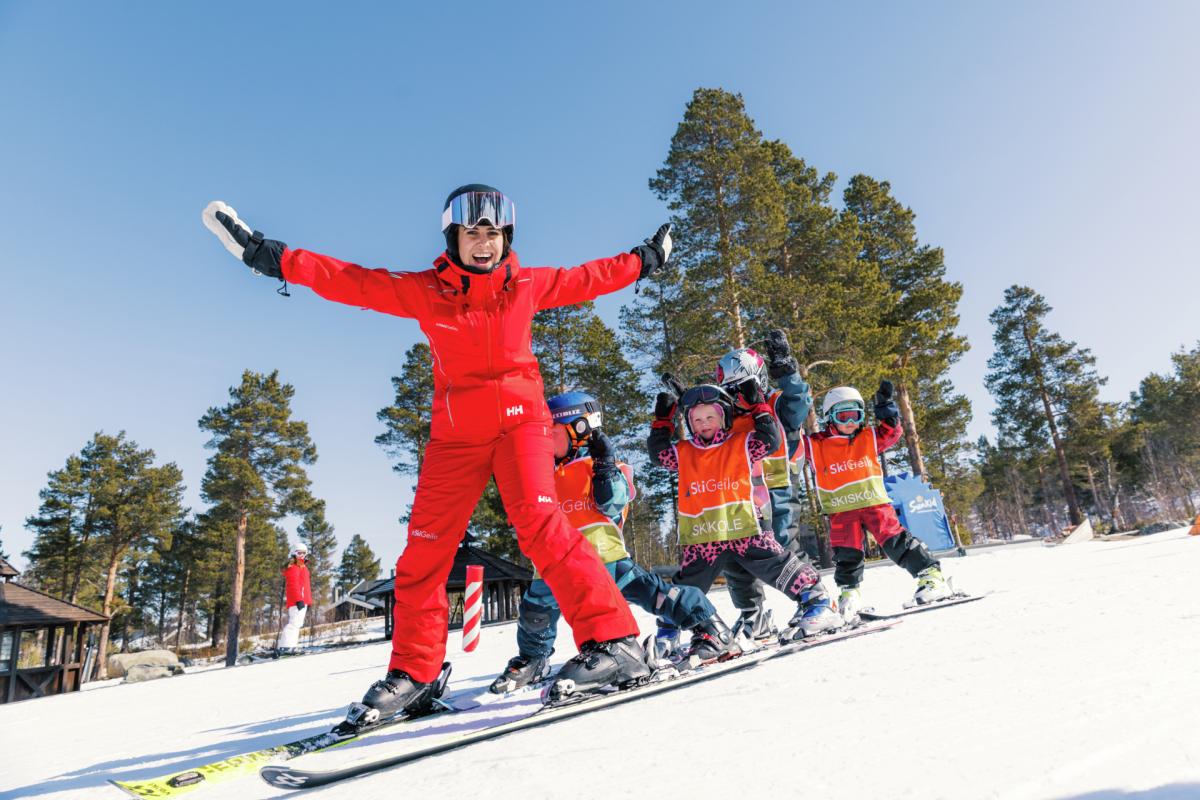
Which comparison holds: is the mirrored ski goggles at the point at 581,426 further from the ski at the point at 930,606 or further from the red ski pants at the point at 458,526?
the ski at the point at 930,606

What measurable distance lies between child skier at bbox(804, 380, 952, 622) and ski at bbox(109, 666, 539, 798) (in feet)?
11.8

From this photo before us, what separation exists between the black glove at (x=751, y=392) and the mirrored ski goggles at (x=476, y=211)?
246 centimetres

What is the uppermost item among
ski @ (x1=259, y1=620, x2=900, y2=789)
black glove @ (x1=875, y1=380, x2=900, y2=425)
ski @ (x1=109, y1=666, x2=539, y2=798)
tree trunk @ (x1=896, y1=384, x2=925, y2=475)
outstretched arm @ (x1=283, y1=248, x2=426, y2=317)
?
tree trunk @ (x1=896, y1=384, x2=925, y2=475)

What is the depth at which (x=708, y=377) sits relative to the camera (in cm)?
1177

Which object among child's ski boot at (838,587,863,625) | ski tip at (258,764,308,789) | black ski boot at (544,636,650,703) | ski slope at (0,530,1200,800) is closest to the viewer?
ski slope at (0,530,1200,800)

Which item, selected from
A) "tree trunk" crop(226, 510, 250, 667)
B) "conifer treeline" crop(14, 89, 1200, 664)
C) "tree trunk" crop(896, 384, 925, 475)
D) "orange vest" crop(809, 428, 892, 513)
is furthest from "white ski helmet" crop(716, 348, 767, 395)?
"tree trunk" crop(226, 510, 250, 667)

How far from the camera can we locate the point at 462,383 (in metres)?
2.82

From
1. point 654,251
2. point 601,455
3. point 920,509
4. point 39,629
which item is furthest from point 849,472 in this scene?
point 39,629

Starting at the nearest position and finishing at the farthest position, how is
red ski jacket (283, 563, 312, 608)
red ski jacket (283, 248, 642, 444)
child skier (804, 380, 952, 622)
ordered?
red ski jacket (283, 248, 642, 444) → child skier (804, 380, 952, 622) → red ski jacket (283, 563, 312, 608)

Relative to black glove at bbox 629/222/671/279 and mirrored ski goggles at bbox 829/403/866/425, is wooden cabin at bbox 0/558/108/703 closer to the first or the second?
mirrored ski goggles at bbox 829/403/866/425

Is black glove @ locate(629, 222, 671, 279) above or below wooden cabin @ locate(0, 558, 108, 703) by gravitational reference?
above

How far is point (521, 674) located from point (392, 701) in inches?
55.1

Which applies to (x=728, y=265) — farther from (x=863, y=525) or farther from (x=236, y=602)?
(x=236, y=602)

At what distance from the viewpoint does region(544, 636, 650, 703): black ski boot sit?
2.41 meters
